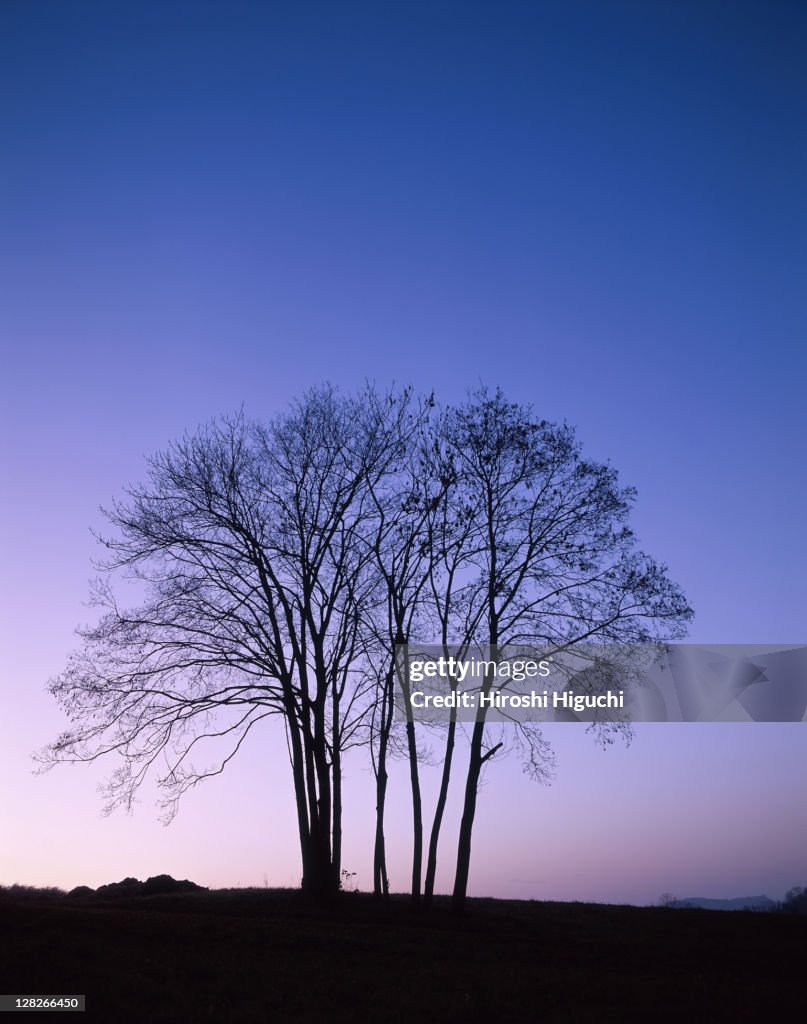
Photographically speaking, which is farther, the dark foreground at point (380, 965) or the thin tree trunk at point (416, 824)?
the thin tree trunk at point (416, 824)

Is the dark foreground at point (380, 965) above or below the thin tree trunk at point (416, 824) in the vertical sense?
below

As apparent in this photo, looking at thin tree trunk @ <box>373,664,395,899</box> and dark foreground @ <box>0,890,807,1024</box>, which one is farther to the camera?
thin tree trunk @ <box>373,664,395,899</box>

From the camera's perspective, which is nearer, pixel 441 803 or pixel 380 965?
pixel 380 965

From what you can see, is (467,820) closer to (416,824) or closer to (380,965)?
(416,824)

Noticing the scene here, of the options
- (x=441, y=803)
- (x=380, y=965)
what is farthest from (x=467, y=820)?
(x=380, y=965)

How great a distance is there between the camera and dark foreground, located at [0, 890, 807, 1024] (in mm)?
14023

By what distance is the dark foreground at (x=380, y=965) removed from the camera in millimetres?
14023

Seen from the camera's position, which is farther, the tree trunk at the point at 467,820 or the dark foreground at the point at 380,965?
the tree trunk at the point at 467,820

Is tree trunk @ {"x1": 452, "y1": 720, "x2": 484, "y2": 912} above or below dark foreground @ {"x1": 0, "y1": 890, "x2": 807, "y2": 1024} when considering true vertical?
above

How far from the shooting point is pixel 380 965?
55.8 feet

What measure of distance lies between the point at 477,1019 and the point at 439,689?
44.3ft

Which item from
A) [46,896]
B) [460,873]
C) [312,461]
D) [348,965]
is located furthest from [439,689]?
[46,896]

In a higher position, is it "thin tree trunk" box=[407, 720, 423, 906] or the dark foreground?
"thin tree trunk" box=[407, 720, 423, 906]

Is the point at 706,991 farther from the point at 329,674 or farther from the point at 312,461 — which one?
the point at 312,461
